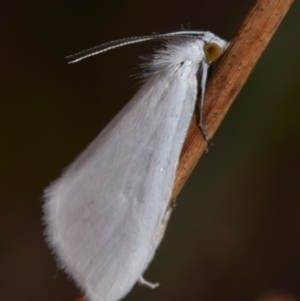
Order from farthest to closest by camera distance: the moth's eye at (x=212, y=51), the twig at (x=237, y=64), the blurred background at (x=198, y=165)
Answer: the blurred background at (x=198, y=165) < the moth's eye at (x=212, y=51) < the twig at (x=237, y=64)

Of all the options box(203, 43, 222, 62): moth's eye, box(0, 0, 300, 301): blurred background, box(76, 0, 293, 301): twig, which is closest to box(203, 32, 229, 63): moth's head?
box(203, 43, 222, 62): moth's eye

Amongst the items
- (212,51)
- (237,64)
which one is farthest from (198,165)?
(237,64)

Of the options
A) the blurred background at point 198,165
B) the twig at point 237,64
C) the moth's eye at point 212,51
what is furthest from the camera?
the blurred background at point 198,165

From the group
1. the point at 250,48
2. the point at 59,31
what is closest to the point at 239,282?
the point at 250,48

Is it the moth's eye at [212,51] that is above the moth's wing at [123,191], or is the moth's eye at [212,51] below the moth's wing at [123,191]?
above

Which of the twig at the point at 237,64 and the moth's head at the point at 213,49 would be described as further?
the moth's head at the point at 213,49

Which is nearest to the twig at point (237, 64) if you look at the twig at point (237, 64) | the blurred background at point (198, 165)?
the twig at point (237, 64)

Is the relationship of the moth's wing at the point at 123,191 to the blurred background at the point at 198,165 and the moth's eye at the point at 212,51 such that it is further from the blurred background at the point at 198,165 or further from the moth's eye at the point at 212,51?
the blurred background at the point at 198,165
